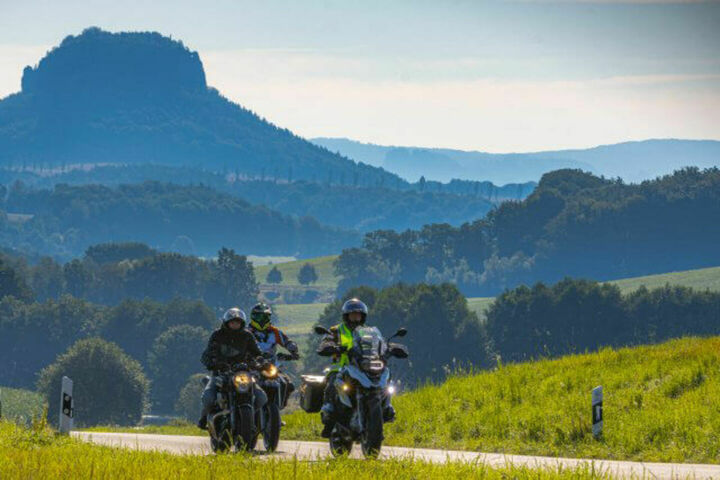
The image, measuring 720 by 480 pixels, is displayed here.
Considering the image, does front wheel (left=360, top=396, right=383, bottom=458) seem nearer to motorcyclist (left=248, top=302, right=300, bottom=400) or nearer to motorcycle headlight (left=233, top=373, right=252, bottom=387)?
motorcycle headlight (left=233, top=373, right=252, bottom=387)

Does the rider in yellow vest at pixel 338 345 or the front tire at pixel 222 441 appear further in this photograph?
the front tire at pixel 222 441

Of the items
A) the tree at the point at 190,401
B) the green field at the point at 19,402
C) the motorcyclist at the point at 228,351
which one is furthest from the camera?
the tree at the point at 190,401

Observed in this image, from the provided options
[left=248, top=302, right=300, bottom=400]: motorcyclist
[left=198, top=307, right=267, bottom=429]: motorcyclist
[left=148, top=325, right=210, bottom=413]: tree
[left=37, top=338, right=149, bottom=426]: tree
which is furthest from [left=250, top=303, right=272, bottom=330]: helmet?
[left=148, top=325, right=210, bottom=413]: tree

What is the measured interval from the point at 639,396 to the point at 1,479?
41.8 ft

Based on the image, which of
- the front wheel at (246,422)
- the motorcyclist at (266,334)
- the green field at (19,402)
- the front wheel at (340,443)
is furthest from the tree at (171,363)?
the front wheel at (340,443)

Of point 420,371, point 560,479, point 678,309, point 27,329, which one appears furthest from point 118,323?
point 560,479

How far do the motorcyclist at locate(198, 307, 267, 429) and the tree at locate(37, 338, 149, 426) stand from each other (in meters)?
108

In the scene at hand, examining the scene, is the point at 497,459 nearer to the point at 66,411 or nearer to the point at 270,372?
the point at 270,372

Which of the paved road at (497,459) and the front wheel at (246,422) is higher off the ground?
the front wheel at (246,422)

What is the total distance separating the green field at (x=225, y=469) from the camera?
1251 centimetres

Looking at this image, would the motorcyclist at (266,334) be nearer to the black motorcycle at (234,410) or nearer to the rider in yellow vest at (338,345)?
the black motorcycle at (234,410)

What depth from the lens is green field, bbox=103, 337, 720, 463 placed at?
19.2m

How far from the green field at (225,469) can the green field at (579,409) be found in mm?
5709

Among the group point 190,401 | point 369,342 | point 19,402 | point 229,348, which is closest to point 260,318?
point 229,348
